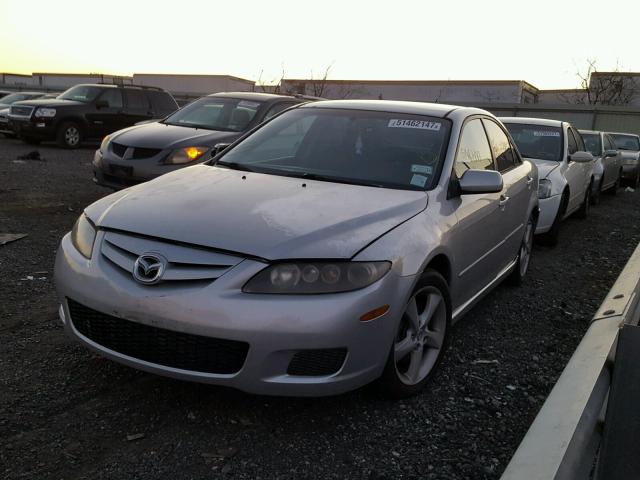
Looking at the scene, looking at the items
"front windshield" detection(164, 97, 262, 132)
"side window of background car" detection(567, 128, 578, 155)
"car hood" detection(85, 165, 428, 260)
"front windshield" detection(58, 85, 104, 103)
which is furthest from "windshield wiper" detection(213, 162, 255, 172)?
"front windshield" detection(58, 85, 104, 103)

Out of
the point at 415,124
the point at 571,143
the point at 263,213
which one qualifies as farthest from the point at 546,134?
the point at 263,213

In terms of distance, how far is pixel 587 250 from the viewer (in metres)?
7.43

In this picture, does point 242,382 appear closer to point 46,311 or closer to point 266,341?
Answer: point 266,341

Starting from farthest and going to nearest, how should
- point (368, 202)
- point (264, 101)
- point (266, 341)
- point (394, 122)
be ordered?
point (264, 101) → point (394, 122) → point (368, 202) → point (266, 341)

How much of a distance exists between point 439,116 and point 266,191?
145cm

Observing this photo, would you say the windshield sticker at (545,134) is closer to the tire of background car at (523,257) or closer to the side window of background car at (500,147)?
the tire of background car at (523,257)

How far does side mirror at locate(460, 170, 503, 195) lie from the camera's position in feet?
11.8

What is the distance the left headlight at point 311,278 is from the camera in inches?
102

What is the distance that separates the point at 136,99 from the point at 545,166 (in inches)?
424

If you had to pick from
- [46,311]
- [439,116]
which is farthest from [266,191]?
[46,311]

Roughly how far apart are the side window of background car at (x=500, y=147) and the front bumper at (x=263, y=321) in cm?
232

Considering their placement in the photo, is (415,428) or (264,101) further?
(264,101)

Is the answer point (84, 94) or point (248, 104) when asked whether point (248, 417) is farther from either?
point (84, 94)

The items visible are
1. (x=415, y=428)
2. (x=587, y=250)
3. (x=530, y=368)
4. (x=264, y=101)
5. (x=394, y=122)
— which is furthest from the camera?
(x=264, y=101)
